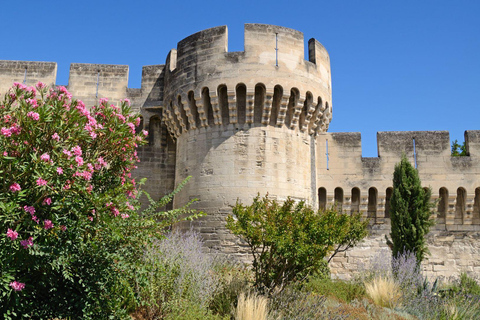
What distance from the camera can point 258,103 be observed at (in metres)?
11.0

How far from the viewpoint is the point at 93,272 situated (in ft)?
17.5

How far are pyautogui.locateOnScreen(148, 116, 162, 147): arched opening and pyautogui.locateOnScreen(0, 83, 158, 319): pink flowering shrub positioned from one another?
7099 millimetres

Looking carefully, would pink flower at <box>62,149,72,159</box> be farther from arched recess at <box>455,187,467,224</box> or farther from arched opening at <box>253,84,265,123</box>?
arched recess at <box>455,187,467,224</box>

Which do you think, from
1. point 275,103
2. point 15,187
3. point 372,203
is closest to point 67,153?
point 15,187

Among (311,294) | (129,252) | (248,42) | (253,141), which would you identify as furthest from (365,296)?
(248,42)

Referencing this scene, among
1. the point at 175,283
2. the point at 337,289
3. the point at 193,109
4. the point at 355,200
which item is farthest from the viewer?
the point at 355,200

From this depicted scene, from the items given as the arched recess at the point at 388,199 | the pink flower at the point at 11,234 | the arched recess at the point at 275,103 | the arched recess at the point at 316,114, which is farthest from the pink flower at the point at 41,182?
the arched recess at the point at 388,199

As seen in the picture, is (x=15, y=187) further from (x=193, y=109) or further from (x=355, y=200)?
(x=355, y=200)

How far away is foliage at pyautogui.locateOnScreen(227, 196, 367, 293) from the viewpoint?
689 centimetres

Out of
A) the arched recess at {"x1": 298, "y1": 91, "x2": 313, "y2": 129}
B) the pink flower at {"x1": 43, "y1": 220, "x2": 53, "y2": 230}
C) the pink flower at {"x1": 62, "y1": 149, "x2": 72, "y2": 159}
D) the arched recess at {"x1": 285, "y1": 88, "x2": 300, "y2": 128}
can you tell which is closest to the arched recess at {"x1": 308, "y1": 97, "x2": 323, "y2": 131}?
the arched recess at {"x1": 298, "y1": 91, "x2": 313, "y2": 129}

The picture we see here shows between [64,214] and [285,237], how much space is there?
3.52 metres

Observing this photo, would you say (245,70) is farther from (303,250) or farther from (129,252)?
(129,252)

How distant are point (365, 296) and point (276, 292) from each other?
252 centimetres

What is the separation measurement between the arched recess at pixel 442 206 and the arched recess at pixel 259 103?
6.63 m
